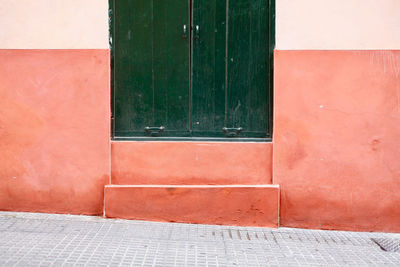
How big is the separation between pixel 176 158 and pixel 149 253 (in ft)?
4.75

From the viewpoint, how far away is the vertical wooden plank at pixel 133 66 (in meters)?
5.71

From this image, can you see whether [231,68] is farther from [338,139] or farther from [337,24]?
[338,139]

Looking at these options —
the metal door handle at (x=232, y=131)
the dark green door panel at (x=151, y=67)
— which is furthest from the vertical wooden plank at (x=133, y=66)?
the metal door handle at (x=232, y=131)

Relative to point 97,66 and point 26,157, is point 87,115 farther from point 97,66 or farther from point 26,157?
point 26,157

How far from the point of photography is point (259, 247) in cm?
483

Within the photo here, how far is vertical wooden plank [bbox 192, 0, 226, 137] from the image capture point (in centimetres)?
563

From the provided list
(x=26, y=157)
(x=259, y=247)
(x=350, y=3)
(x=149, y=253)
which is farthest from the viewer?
(x=26, y=157)

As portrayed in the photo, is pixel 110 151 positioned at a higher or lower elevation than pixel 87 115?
lower

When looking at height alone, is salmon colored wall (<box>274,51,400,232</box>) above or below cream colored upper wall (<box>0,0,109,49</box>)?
below

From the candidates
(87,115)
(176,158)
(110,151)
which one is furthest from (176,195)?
(87,115)

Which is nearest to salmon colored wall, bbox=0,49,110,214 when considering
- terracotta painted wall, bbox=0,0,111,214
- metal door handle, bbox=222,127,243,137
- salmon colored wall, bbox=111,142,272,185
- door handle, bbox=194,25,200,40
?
terracotta painted wall, bbox=0,0,111,214

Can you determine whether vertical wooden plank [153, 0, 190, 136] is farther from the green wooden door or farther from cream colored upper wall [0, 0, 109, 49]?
cream colored upper wall [0, 0, 109, 49]

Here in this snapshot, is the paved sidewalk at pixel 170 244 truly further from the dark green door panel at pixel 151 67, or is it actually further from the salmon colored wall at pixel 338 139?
the dark green door panel at pixel 151 67

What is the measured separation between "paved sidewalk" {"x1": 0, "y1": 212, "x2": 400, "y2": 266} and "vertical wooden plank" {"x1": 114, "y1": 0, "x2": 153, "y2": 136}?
136 centimetres
